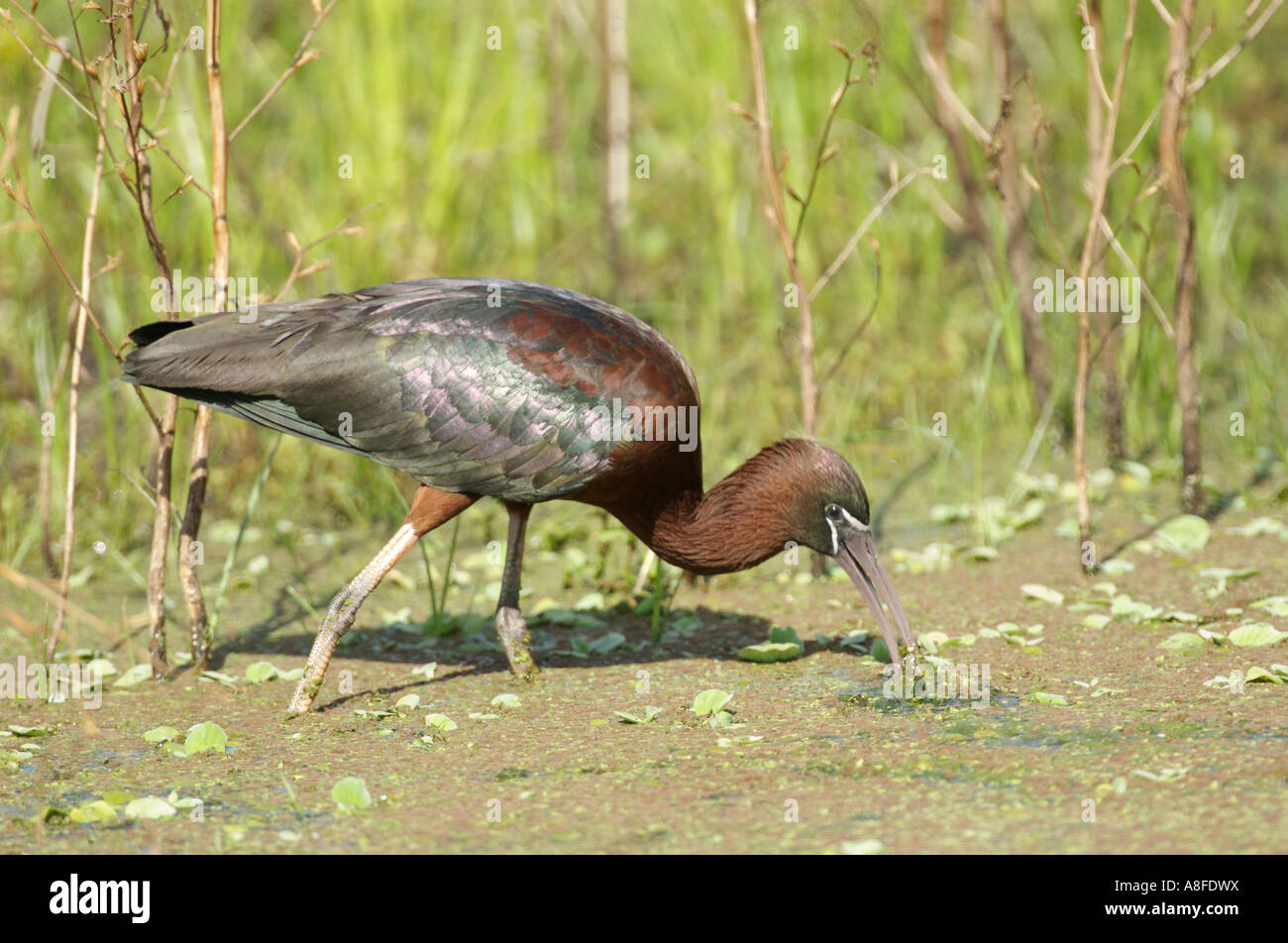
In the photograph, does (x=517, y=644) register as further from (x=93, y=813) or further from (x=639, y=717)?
(x=93, y=813)

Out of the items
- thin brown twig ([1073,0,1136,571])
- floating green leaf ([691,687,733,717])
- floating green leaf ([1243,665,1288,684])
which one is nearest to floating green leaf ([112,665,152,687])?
floating green leaf ([691,687,733,717])

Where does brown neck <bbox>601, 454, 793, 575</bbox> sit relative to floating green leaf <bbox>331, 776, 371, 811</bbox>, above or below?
above

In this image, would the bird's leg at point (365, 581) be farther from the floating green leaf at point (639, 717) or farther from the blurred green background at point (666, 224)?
the blurred green background at point (666, 224)

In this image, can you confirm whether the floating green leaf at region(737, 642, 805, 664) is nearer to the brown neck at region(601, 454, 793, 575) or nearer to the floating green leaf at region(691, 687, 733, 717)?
the brown neck at region(601, 454, 793, 575)

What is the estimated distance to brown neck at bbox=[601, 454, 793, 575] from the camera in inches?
188

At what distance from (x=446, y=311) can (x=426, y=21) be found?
3.86m

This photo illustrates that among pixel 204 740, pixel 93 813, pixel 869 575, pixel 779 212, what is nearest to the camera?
pixel 93 813

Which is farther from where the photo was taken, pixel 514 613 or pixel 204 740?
pixel 514 613

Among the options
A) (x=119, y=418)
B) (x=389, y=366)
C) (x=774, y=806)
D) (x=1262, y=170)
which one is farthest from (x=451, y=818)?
(x=1262, y=170)

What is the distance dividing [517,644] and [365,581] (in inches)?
23.0

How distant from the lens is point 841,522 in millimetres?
4766

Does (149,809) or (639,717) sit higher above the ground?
(639,717)

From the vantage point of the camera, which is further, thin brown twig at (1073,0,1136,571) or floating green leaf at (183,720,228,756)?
thin brown twig at (1073,0,1136,571)

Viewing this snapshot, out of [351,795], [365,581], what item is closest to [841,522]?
[365,581]
